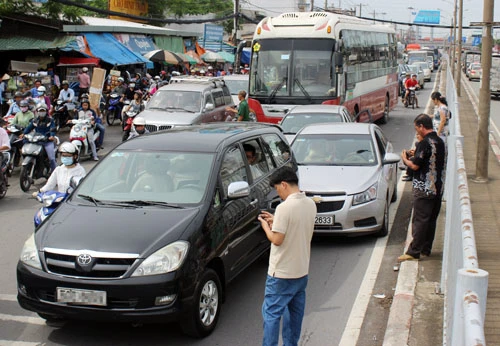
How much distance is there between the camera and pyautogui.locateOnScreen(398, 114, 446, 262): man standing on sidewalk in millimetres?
7859

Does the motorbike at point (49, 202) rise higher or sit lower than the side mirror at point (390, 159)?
lower

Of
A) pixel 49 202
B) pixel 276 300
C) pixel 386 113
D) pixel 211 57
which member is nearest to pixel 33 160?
pixel 49 202

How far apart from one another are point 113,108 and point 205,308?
1867 cm

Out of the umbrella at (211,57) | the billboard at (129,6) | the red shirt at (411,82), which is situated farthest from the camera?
the umbrella at (211,57)

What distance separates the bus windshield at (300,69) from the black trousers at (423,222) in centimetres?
1090

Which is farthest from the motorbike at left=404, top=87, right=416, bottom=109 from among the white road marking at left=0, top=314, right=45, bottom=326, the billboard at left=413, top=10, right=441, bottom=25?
the billboard at left=413, top=10, right=441, bottom=25

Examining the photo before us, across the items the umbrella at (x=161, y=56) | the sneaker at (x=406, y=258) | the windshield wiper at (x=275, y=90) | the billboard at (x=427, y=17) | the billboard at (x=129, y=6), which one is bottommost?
the sneaker at (x=406, y=258)

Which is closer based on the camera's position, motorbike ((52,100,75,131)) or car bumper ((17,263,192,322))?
car bumper ((17,263,192,322))

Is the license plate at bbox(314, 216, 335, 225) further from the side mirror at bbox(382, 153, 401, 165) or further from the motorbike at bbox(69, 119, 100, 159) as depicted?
the motorbike at bbox(69, 119, 100, 159)

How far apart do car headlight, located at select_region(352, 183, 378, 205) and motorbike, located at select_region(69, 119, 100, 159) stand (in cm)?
715

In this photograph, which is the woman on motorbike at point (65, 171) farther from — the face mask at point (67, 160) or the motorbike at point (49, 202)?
the motorbike at point (49, 202)

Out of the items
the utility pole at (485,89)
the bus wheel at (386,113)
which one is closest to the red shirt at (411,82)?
the bus wheel at (386,113)

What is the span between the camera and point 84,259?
562 cm

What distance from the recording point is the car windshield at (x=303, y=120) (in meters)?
14.9
